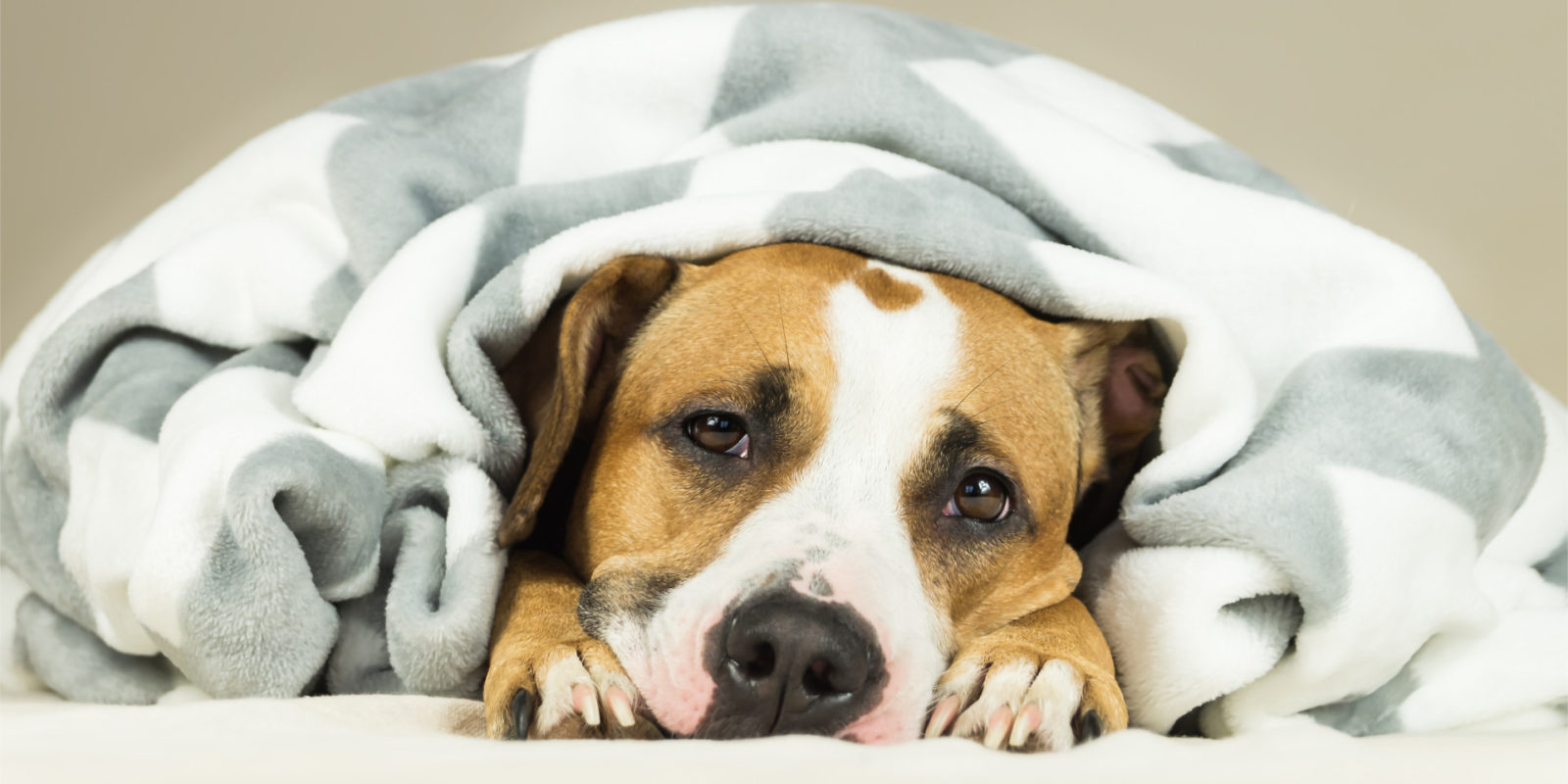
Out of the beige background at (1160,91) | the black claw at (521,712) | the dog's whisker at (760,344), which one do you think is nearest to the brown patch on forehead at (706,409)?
the dog's whisker at (760,344)

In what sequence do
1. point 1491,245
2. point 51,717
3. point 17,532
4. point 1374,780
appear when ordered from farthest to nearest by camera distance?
1. point 1491,245
2. point 17,532
3. point 51,717
4. point 1374,780

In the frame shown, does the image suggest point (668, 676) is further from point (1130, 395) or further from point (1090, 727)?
point (1130, 395)

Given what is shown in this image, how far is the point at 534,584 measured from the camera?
1.52 meters

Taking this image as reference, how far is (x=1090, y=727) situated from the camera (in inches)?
51.1

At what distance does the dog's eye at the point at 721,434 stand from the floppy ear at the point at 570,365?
0.16 m

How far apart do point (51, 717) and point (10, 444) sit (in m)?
0.83

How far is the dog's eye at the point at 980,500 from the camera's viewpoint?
1.57 meters

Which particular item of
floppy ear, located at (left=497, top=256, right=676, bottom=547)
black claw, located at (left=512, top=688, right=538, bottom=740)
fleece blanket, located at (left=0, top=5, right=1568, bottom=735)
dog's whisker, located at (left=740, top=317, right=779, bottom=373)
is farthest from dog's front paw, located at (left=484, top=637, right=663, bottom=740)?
dog's whisker, located at (left=740, top=317, right=779, bottom=373)

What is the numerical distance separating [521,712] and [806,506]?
40cm

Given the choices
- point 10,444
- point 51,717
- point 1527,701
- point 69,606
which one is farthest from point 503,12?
point 1527,701

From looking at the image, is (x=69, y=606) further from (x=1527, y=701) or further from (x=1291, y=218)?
(x=1527, y=701)

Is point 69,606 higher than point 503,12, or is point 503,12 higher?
point 503,12

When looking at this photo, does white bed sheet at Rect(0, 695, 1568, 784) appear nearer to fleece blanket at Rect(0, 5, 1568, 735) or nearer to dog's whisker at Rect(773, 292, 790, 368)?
fleece blanket at Rect(0, 5, 1568, 735)

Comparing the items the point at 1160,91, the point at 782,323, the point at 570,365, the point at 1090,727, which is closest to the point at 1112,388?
the point at 782,323
